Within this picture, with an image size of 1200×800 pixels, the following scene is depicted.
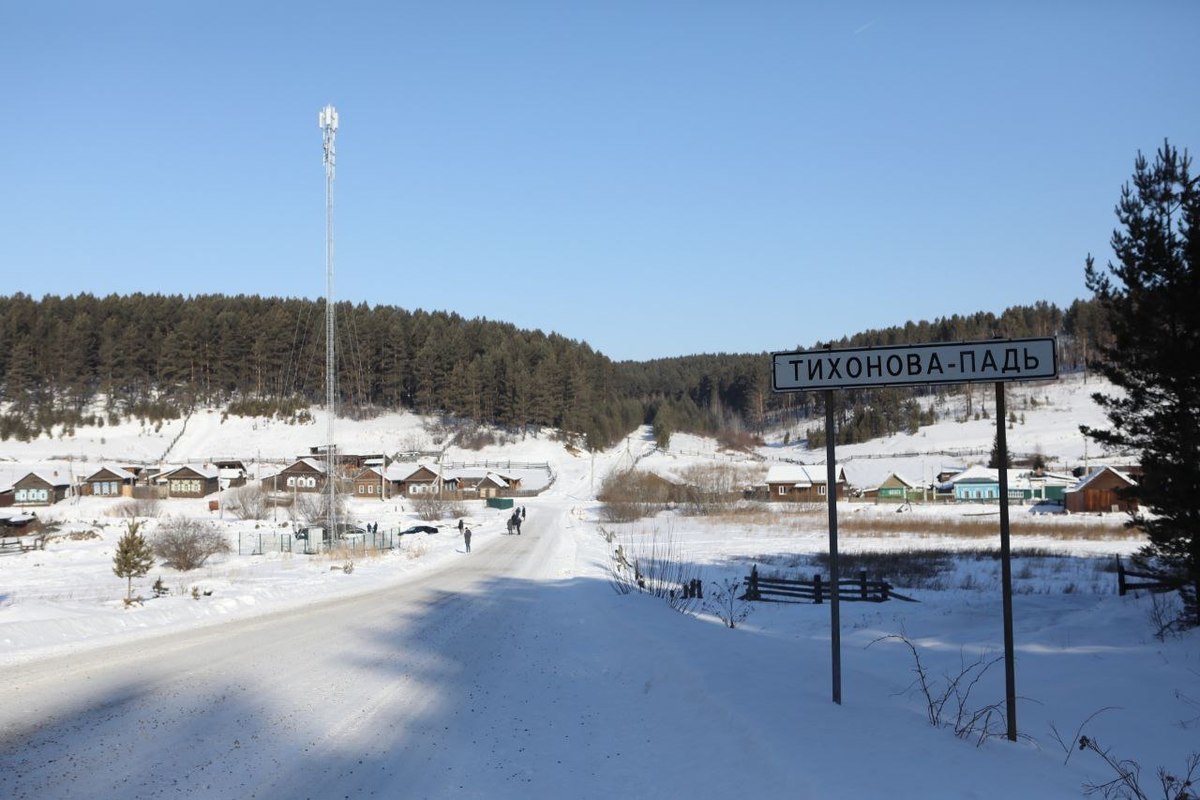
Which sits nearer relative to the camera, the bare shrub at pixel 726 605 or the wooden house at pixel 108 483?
the bare shrub at pixel 726 605

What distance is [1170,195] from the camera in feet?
49.3

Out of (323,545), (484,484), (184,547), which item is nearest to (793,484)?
(484,484)

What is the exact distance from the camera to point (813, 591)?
2439 centimetres

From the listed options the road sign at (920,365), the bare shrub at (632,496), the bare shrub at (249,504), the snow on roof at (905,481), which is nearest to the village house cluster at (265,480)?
the bare shrub at (249,504)

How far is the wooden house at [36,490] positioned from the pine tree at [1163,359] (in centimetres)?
9482

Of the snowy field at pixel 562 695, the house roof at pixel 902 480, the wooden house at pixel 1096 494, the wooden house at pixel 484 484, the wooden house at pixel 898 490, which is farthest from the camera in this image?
the wooden house at pixel 484 484

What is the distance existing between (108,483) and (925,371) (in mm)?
100961

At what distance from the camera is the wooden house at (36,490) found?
82500mm

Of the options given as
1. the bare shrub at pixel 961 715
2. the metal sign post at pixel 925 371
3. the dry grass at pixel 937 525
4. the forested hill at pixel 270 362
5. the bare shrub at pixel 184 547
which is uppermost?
the forested hill at pixel 270 362

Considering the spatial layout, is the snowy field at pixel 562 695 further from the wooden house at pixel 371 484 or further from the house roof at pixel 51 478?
the house roof at pixel 51 478

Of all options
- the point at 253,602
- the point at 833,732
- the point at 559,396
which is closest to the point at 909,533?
the point at 253,602

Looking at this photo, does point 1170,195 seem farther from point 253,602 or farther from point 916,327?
point 916,327

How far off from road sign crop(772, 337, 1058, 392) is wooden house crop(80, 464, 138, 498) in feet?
320

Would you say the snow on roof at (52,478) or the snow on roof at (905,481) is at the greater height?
the snow on roof at (52,478)
